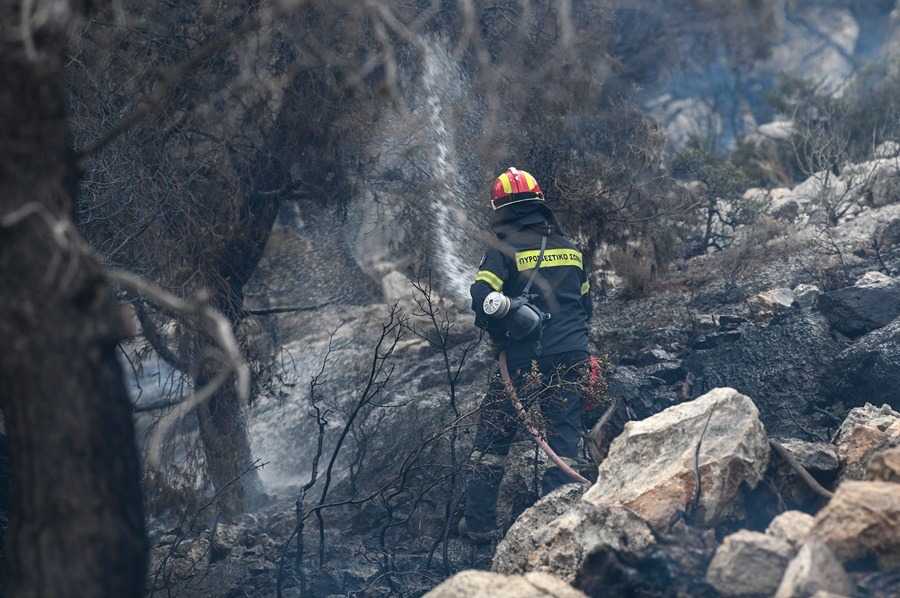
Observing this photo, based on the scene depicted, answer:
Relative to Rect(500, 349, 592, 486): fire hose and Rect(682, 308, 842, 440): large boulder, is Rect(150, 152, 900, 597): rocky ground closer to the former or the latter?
Rect(682, 308, 842, 440): large boulder

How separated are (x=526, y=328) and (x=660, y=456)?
51.3 inches

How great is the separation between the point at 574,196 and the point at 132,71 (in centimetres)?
350

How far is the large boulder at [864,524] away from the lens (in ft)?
8.52

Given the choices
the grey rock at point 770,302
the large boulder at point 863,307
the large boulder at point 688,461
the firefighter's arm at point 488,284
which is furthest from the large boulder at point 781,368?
the firefighter's arm at point 488,284

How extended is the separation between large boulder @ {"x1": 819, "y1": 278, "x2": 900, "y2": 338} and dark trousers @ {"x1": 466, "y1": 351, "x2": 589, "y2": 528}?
2.12 meters

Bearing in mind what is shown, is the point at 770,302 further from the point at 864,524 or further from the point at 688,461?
the point at 864,524

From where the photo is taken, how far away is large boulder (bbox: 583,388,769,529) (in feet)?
11.0

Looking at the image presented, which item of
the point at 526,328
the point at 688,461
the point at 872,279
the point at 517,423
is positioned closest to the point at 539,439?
the point at 517,423

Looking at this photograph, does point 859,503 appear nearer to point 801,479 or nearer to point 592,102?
point 801,479

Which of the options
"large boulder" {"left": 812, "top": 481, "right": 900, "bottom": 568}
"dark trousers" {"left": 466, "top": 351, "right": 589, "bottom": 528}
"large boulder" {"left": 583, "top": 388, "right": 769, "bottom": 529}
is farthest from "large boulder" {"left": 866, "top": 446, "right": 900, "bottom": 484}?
"dark trousers" {"left": 466, "top": 351, "right": 589, "bottom": 528}

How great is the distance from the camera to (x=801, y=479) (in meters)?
3.43

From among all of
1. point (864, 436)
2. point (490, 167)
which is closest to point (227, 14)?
point (490, 167)

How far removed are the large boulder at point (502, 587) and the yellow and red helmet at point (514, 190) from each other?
2.63 m

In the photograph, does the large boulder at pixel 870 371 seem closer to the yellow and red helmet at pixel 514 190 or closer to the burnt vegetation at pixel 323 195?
the burnt vegetation at pixel 323 195
